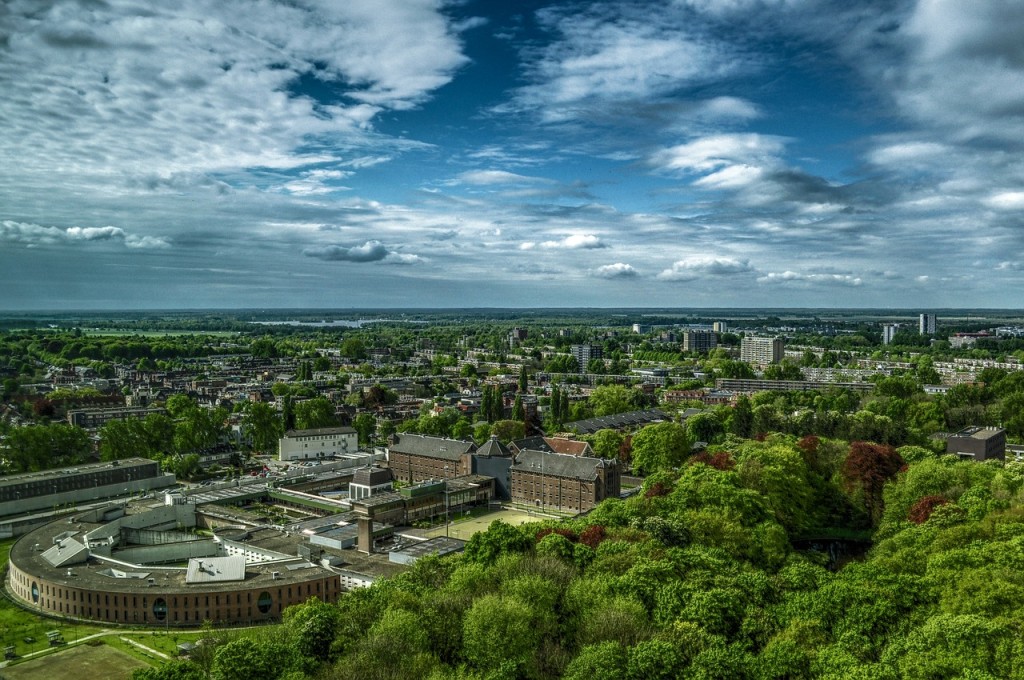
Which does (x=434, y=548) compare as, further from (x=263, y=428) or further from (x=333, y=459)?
(x=263, y=428)

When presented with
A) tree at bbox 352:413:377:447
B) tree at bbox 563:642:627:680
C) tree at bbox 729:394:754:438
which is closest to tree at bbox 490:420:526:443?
tree at bbox 352:413:377:447

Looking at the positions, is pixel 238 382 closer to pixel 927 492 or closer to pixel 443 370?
pixel 443 370

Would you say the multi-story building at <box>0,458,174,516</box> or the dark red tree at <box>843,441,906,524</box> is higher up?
the dark red tree at <box>843,441,906,524</box>

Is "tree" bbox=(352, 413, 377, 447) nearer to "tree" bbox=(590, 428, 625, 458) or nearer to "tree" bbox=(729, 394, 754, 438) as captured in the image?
"tree" bbox=(590, 428, 625, 458)

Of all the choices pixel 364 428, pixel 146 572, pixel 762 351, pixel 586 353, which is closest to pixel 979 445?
pixel 364 428

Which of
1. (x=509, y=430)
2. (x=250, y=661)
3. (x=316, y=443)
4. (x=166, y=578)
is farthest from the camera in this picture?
(x=316, y=443)

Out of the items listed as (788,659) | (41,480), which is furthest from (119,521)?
(788,659)
